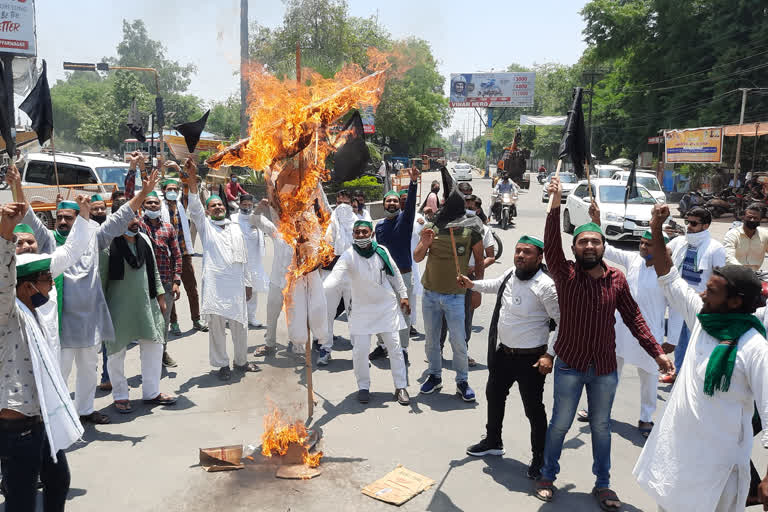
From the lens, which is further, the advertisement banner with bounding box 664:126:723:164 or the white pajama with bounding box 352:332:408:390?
the advertisement banner with bounding box 664:126:723:164

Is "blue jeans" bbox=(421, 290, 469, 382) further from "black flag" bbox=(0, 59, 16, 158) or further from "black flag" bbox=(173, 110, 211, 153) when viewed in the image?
"black flag" bbox=(0, 59, 16, 158)

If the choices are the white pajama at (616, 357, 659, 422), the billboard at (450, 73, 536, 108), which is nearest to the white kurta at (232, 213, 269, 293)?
the white pajama at (616, 357, 659, 422)

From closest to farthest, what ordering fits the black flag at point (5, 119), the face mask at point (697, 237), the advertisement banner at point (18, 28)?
the black flag at point (5, 119)
the face mask at point (697, 237)
the advertisement banner at point (18, 28)

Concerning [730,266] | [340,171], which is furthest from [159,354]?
[730,266]

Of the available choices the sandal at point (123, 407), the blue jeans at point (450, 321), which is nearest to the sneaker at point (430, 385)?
the blue jeans at point (450, 321)

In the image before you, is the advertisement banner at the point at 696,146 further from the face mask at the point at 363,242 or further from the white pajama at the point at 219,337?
the white pajama at the point at 219,337

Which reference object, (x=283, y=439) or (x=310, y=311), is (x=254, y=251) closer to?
(x=310, y=311)

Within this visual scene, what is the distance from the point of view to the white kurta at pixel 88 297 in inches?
203

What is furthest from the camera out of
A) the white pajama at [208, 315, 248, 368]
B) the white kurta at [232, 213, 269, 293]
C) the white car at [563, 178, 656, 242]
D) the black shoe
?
the white car at [563, 178, 656, 242]

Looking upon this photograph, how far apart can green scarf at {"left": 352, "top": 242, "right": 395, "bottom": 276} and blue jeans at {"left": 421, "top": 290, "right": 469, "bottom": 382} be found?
502mm

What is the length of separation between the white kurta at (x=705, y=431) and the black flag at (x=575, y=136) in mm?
2155

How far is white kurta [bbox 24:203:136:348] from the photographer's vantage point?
16.9 ft

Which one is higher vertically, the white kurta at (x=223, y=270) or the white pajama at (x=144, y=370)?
the white kurta at (x=223, y=270)

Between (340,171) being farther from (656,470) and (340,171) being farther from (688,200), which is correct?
(688,200)
